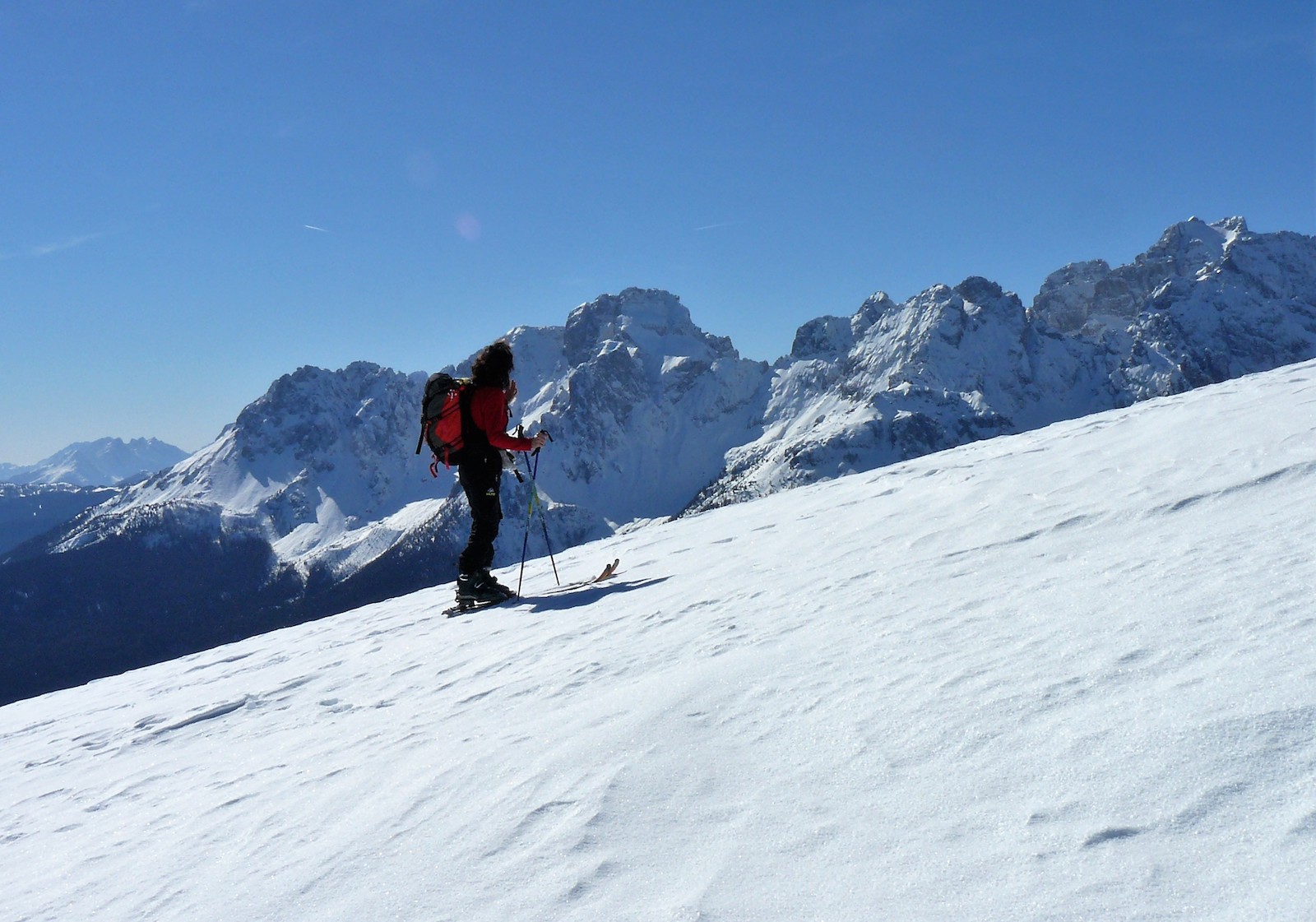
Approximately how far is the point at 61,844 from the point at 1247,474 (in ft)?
32.4

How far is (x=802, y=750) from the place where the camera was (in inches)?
157

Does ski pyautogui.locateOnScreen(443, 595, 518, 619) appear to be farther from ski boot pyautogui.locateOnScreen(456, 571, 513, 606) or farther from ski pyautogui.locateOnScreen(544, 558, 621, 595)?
ski pyautogui.locateOnScreen(544, 558, 621, 595)

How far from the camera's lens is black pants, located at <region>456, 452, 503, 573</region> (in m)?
9.93

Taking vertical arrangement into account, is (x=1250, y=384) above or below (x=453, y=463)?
below

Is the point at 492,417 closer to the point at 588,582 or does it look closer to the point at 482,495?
the point at 482,495

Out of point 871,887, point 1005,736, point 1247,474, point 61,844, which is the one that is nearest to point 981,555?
point 1247,474

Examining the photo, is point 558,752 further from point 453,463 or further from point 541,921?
point 453,463

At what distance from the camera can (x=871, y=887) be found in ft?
9.41

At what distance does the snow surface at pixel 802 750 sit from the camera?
290cm

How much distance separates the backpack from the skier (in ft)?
0.23

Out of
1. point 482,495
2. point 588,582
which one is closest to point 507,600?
point 588,582

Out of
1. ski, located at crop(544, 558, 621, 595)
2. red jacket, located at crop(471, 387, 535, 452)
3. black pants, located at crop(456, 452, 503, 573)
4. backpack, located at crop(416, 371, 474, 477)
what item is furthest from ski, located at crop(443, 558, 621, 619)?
red jacket, located at crop(471, 387, 535, 452)

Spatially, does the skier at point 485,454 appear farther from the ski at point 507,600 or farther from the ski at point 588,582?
the ski at point 588,582

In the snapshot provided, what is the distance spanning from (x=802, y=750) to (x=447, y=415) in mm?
6919
